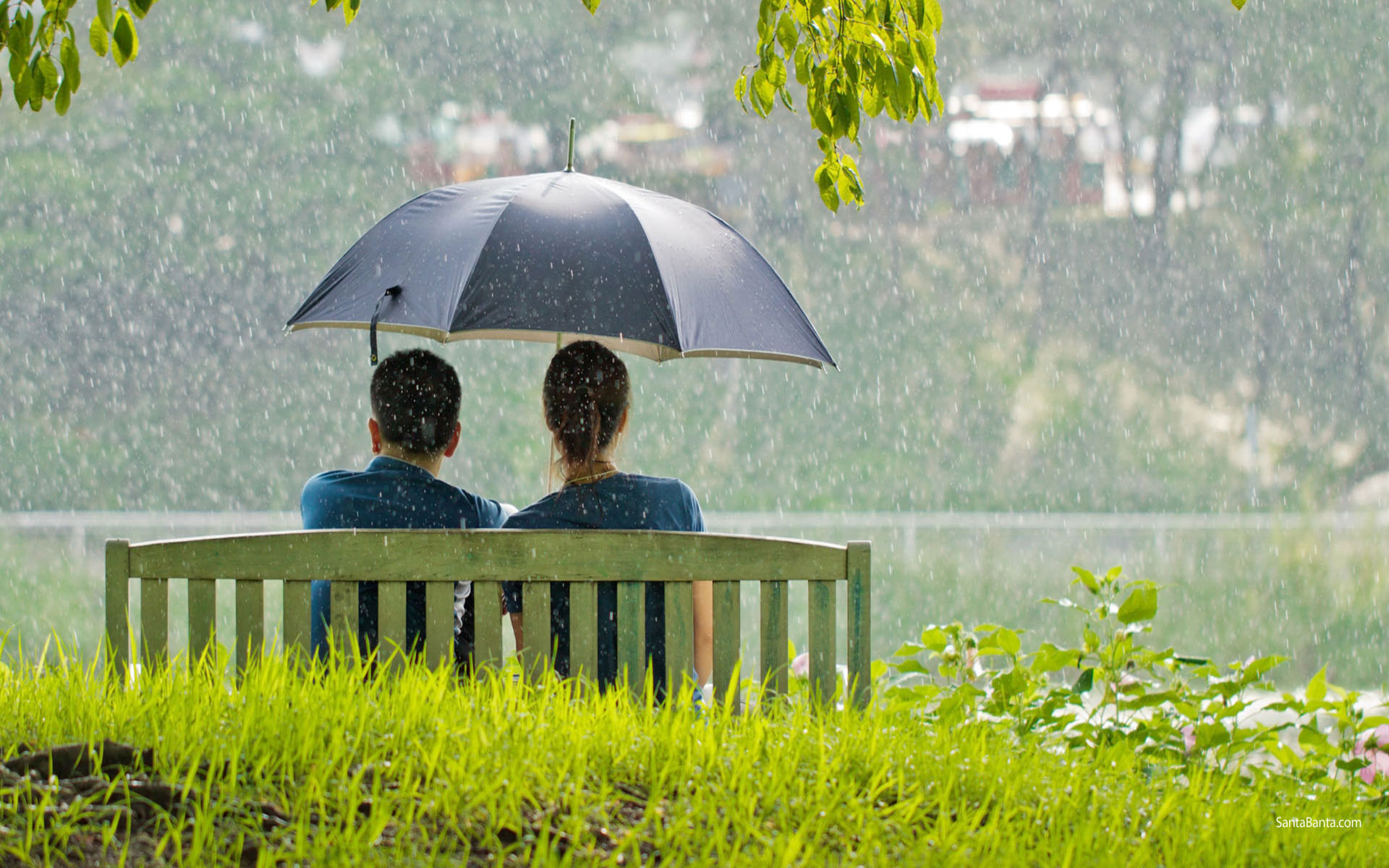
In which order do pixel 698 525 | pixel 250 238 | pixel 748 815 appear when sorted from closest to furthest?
pixel 748 815
pixel 698 525
pixel 250 238

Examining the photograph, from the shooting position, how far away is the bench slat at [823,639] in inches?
91.4

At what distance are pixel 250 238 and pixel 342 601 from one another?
14.1 meters

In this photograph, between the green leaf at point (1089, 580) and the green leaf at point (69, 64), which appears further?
the green leaf at point (1089, 580)

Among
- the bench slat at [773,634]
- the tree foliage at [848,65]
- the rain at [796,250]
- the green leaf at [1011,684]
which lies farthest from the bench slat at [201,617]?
the rain at [796,250]

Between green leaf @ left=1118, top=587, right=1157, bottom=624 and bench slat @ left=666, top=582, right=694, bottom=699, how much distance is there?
3.32 ft

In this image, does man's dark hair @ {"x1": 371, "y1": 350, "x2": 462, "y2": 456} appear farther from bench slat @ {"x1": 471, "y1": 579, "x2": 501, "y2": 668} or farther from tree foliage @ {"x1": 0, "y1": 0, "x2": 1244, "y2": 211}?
tree foliage @ {"x1": 0, "y1": 0, "x2": 1244, "y2": 211}

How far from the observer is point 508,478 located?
1578cm

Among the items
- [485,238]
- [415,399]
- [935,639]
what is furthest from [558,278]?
[935,639]

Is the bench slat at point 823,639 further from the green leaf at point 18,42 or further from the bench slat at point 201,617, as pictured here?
the green leaf at point 18,42

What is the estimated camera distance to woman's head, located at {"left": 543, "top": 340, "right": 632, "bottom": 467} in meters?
2.62

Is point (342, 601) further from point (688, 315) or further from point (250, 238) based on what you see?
point (250, 238)

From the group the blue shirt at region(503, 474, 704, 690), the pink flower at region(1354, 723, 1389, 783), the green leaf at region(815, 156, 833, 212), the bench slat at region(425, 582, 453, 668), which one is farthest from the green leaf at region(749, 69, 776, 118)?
the pink flower at region(1354, 723, 1389, 783)

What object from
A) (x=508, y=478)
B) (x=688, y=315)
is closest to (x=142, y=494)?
(x=508, y=478)

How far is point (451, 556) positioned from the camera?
221 cm
